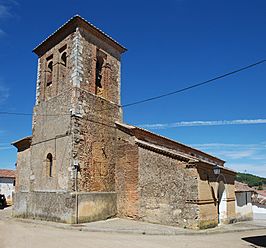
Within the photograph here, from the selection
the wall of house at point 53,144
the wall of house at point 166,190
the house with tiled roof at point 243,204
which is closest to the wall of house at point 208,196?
the wall of house at point 166,190

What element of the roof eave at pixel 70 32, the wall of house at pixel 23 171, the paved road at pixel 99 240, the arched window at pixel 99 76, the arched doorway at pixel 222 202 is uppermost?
the roof eave at pixel 70 32

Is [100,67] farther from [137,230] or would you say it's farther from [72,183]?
[137,230]

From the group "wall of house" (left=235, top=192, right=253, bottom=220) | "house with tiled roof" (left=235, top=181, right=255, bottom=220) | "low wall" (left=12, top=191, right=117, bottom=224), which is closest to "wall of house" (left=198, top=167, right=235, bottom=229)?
"wall of house" (left=235, top=192, right=253, bottom=220)

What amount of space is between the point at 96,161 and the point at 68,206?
278cm

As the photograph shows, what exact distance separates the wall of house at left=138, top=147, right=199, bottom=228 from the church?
0.04 m

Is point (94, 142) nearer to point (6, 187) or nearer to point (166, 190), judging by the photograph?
point (166, 190)

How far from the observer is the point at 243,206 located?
1962 centimetres

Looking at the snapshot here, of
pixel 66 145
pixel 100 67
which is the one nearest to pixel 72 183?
pixel 66 145

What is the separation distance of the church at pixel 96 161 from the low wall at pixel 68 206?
0.15ft

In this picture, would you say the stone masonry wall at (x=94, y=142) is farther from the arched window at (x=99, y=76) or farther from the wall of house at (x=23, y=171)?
Answer: the wall of house at (x=23, y=171)

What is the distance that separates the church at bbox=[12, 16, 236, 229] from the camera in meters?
13.6

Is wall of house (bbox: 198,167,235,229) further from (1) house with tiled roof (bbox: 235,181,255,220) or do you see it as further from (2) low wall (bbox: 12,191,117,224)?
(2) low wall (bbox: 12,191,117,224)

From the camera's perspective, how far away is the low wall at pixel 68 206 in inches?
536

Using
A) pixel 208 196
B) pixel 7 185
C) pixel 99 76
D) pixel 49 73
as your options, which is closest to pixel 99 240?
pixel 208 196
